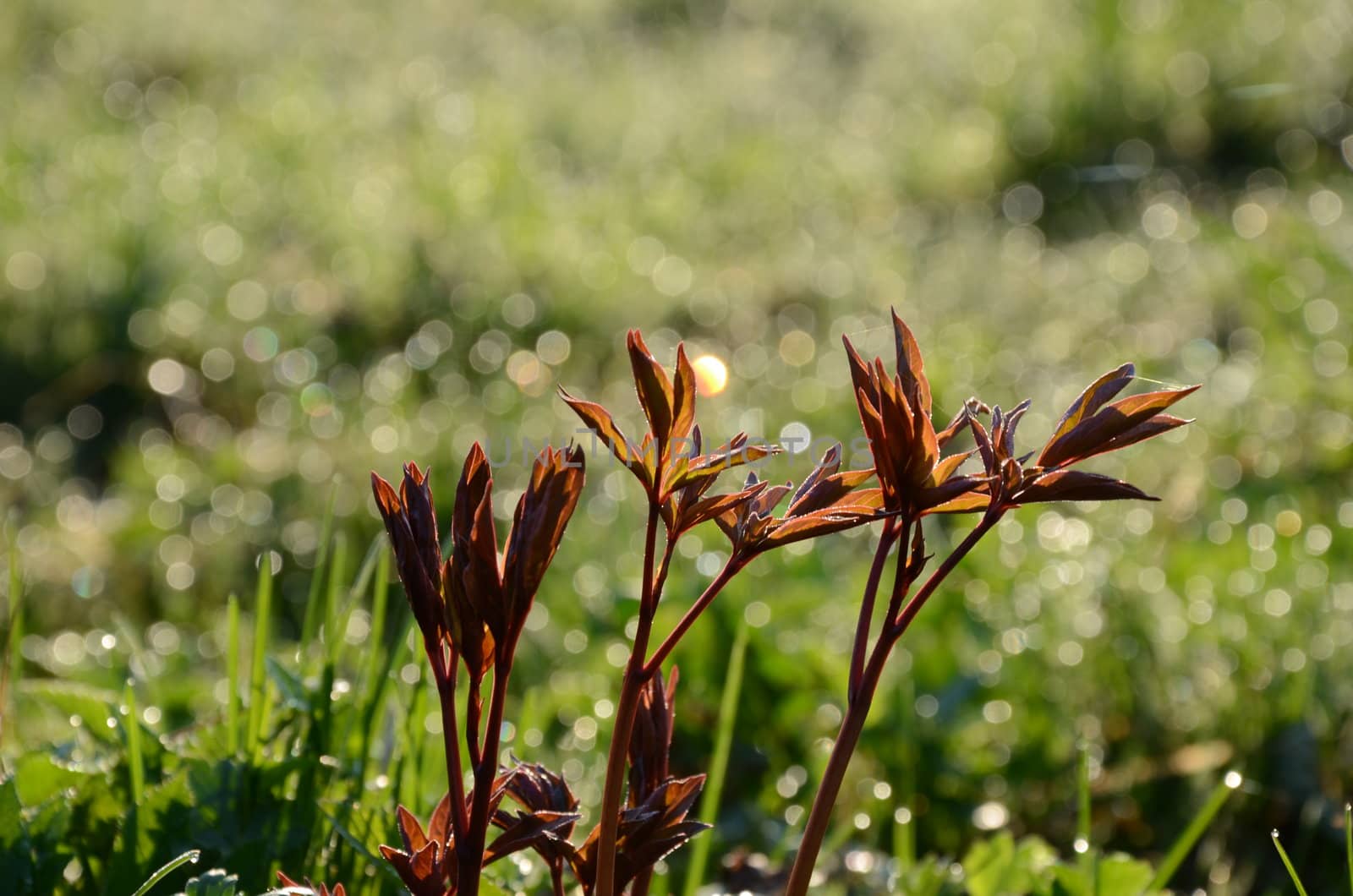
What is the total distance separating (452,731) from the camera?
2.79ft

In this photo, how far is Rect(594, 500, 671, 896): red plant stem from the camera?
84 centimetres

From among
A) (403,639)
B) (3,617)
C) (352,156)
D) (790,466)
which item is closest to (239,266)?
(352,156)

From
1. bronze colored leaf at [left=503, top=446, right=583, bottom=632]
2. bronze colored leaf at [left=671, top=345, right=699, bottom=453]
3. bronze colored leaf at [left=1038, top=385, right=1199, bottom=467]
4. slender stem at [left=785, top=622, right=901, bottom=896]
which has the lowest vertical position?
slender stem at [left=785, top=622, right=901, bottom=896]

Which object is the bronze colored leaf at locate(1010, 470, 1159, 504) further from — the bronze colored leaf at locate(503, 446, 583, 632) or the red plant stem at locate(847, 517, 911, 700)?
the bronze colored leaf at locate(503, 446, 583, 632)

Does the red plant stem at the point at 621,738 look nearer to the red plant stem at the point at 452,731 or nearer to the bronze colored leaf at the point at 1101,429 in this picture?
the red plant stem at the point at 452,731

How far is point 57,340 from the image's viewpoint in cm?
352

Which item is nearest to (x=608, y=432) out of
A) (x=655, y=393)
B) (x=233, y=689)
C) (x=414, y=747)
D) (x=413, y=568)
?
(x=655, y=393)

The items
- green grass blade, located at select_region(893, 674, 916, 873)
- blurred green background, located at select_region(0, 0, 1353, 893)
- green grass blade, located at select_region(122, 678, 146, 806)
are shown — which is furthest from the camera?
blurred green background, located at select_region(0, 0, 1353, 893)

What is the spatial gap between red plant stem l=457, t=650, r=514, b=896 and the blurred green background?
61cm

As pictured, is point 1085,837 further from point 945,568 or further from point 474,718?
point 474,718

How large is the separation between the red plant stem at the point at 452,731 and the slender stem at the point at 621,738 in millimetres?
88

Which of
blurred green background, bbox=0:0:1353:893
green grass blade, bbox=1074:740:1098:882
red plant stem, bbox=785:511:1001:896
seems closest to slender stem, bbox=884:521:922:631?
red plant stem, bbox=785:511:1001:896

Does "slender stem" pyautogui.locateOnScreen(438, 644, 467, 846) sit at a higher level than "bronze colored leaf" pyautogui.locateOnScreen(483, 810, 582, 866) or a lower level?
higher

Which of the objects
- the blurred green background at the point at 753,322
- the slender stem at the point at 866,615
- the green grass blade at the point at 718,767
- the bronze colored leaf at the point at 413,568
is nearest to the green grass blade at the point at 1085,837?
the blurred green background at the point at 753,322
